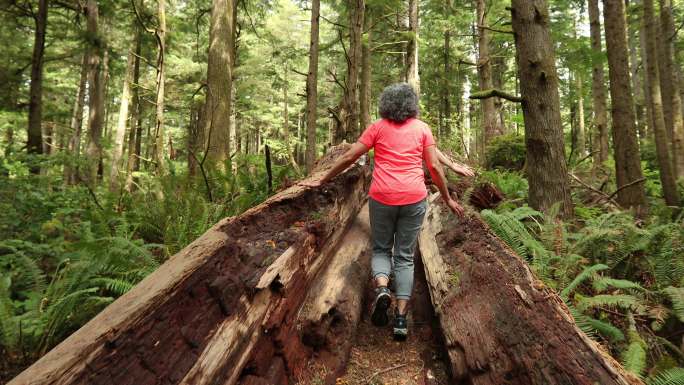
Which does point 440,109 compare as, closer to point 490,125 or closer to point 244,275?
point 490,125

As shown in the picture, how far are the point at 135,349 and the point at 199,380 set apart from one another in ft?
1.21

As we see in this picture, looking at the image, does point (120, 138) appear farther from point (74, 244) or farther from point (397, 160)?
point (397, 160)

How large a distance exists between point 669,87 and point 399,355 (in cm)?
1041

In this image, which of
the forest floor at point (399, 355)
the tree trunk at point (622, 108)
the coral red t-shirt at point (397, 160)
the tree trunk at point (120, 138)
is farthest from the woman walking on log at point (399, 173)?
the tree trunk at point (120, 138)

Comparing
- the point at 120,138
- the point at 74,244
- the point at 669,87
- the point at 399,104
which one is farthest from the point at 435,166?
the point at 120,138

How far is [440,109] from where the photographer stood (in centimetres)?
2603

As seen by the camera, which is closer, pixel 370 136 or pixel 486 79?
pixel 370 136

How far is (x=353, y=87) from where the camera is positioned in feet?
35.3

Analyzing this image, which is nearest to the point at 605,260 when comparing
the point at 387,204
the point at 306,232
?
the point at 387,204

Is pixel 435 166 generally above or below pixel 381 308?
above

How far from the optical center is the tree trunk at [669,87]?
885 centimetres

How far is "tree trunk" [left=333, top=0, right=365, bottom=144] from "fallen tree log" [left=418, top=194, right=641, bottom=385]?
7.47m

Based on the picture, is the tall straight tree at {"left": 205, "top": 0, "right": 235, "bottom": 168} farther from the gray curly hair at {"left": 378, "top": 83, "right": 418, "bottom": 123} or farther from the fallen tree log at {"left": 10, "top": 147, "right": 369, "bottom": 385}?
the gray curly hair at {"left": 378, "top": 83, "right": 418, "bottom": 123}

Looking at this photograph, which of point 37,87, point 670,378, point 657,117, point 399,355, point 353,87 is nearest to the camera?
point 670,378
